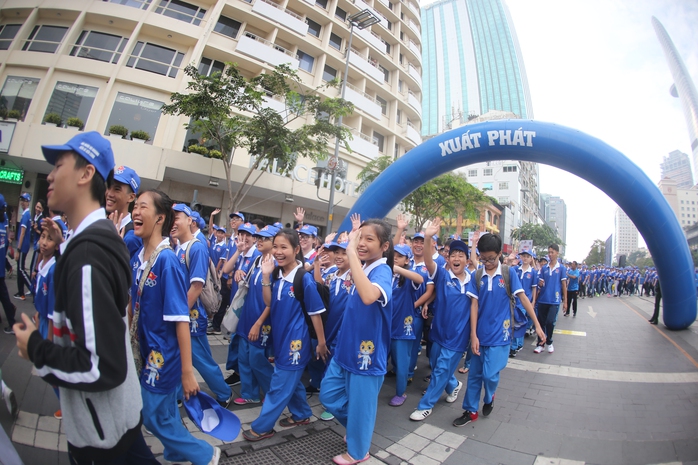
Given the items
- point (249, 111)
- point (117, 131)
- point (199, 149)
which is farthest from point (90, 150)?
point (117, 131)

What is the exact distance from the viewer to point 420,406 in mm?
3764

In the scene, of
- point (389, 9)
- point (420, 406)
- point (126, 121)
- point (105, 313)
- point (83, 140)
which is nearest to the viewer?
point (105, 313)

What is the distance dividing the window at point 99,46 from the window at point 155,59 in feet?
2.15

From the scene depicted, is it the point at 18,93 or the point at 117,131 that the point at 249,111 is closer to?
the point at 117,131

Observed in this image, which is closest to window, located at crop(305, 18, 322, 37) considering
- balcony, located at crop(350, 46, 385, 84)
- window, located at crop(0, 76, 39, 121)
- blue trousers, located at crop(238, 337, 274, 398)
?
balcony, located at crop(350, 46, 385, 84)

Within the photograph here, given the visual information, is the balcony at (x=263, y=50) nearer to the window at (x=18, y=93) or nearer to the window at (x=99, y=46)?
the window at (x=99, y=46)

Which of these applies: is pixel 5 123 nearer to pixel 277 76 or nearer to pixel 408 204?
pixel 277 76

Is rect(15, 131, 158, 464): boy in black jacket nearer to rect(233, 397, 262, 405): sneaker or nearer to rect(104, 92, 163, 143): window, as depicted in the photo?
rect(233, 397, 262, 405): sneaker

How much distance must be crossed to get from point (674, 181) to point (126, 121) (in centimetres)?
2101

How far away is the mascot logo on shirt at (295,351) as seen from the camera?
9.85 feet

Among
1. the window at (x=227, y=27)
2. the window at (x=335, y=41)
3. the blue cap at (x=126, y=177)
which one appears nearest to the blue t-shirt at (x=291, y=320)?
the blue cap at (x=126, y=177)

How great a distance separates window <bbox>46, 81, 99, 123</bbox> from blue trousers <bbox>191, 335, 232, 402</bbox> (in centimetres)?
1635

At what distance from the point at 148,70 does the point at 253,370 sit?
17.7 m

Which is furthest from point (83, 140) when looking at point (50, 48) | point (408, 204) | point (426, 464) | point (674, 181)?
point (408, 204)
